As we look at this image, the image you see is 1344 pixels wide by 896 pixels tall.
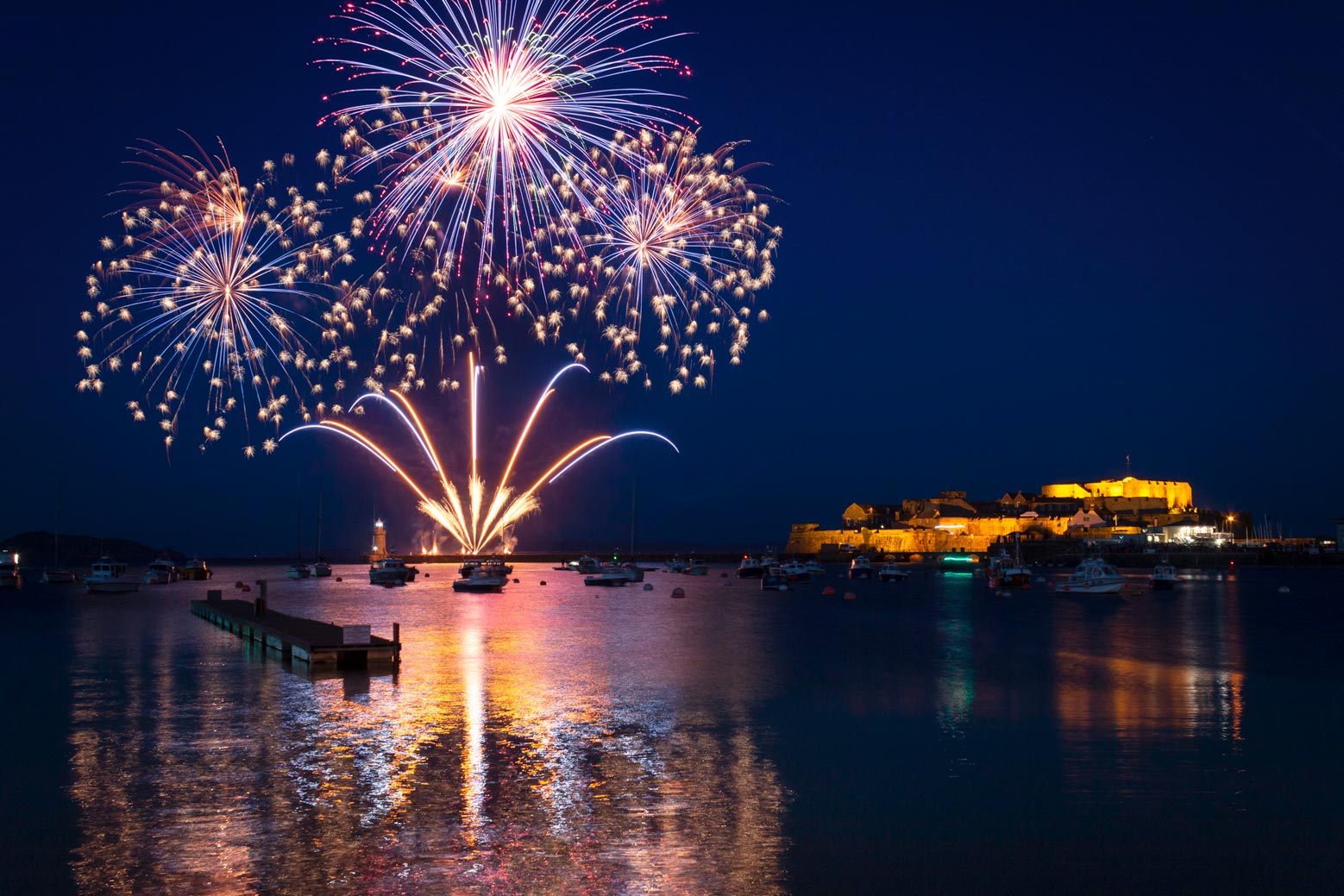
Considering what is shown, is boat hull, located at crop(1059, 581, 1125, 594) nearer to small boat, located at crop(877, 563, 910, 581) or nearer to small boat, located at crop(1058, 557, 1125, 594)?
small boat, located at crop(1058, 557, 1125, 594)

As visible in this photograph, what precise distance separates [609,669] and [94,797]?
19.0 metres

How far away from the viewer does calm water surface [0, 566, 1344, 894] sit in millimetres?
13070

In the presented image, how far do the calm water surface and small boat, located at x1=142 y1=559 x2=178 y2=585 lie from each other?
97.5m

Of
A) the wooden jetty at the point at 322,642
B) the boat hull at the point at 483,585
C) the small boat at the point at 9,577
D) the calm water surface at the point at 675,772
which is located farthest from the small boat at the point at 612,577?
the calm water surface at the point at 675,772

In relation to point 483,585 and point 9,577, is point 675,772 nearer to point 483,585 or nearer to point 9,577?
point 483,585

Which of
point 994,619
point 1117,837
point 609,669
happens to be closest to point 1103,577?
point 994,619

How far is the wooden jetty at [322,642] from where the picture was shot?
109ft

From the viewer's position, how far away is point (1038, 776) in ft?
60.1

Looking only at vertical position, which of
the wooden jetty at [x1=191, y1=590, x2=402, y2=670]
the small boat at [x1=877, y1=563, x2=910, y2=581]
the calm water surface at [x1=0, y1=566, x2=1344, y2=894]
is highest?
the wooden jetty at [x1=191, y1=590, x2=402, y2=670]

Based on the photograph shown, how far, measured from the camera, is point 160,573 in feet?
440

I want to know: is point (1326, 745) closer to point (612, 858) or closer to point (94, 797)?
point (612, 858)

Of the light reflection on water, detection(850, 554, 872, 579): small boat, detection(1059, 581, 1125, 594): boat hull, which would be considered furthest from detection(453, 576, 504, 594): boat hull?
the light reflection on water

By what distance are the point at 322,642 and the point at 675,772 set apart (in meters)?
19.9

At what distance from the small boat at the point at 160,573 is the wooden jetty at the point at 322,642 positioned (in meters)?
92.8
